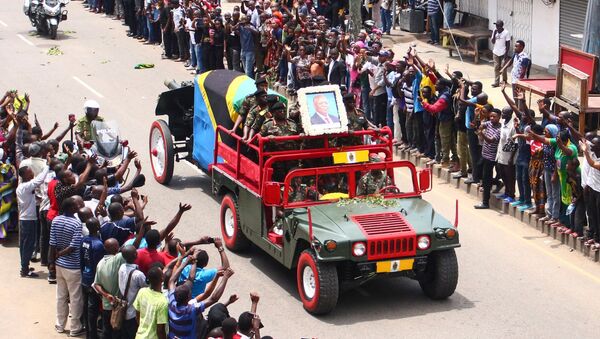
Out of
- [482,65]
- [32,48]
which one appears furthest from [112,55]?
[482,65]

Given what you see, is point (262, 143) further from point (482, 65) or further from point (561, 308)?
point (482, 65)

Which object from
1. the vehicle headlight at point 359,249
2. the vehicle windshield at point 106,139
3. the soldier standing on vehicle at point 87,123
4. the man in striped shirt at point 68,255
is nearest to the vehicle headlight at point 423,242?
the vehicle headlight at point 359,249

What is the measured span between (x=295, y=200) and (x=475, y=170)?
4.62m

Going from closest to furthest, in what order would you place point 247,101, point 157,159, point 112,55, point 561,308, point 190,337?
1. point 190,337
2. point 561,308
3. point 247,101
4. point 157,159
5. point 112,55

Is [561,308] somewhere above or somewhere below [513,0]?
below

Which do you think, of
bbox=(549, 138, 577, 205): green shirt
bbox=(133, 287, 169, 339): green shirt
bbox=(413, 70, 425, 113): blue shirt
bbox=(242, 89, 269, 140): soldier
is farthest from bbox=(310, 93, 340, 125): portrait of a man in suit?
bbox=(133, 287, 169, 339): green shirt

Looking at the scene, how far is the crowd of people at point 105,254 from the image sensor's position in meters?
10.3

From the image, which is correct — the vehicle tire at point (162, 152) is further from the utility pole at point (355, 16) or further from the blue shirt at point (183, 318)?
the utility pole at point (355, 16)

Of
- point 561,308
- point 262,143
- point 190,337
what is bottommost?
point 561,308

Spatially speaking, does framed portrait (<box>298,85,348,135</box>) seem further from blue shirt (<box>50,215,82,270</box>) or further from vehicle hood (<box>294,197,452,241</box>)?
blue shirt (<box>50,215,82,270</box>)

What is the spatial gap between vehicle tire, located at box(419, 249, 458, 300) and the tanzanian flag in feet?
12.6

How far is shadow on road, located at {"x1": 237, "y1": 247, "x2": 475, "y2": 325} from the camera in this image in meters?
13.0

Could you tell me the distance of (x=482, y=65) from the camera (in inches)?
Answer: 1029

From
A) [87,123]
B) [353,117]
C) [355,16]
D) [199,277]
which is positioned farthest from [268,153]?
[355,16]
